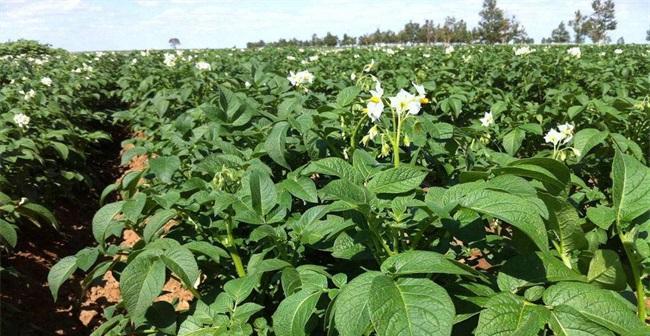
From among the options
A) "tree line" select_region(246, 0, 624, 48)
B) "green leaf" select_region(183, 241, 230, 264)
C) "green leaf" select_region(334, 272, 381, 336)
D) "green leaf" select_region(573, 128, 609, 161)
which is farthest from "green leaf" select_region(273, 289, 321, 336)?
"tree line" select_region(246, 0, 624, 48)

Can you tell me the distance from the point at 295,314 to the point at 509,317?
488mm

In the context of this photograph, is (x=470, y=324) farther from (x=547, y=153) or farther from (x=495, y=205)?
(x=547, y=153)

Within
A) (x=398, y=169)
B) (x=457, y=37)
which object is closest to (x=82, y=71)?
(x=398, y=169)

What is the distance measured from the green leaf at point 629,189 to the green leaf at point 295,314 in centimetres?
78

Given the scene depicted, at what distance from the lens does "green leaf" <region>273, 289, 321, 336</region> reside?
1.19 meters

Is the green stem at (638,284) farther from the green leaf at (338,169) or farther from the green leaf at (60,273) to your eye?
the green leaf at (60,273)

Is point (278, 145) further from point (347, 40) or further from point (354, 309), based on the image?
point (347, 40)

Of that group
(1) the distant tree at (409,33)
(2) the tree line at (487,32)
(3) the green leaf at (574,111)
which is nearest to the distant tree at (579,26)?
(2) the tree line at (487,32)

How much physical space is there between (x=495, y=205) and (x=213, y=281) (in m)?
1.24

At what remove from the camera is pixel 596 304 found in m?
1.03

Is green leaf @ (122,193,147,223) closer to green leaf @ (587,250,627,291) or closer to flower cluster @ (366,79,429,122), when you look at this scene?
flower cluster @ (366,79,429,122)

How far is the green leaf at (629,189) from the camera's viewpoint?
122cm

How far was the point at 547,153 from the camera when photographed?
2.51 m

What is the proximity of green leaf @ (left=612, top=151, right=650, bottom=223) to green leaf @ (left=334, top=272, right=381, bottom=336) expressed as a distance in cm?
64
